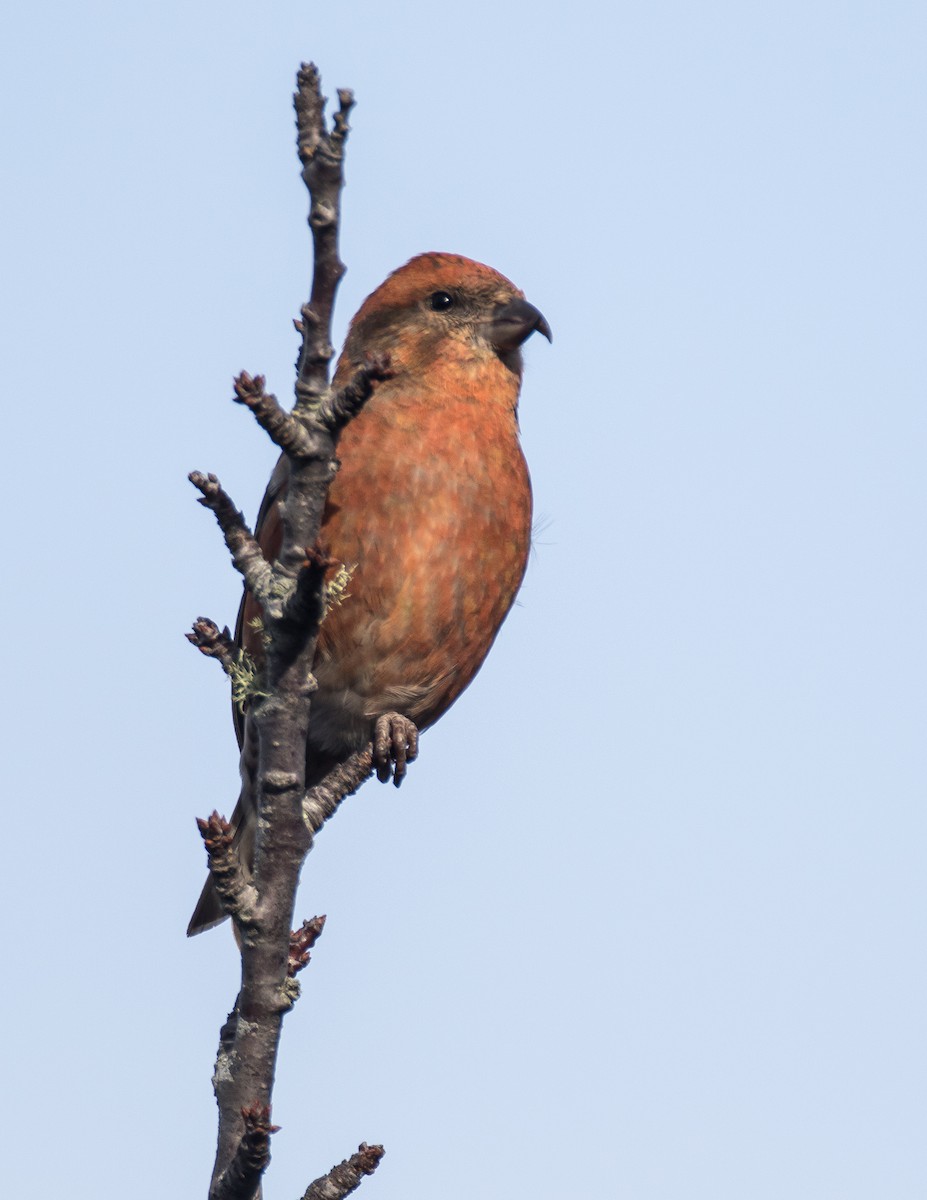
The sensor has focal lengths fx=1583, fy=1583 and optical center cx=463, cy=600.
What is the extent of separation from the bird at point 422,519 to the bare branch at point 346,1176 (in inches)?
53.9

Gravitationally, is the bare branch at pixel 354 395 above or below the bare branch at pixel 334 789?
above

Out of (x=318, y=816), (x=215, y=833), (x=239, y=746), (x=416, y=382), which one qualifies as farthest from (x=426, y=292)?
(x=215, y=833)

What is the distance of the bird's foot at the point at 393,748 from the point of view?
473cm

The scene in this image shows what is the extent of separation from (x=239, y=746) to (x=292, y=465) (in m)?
2.95

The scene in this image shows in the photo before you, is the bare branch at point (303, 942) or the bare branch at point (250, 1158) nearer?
the bare branch at point (250, 1158)

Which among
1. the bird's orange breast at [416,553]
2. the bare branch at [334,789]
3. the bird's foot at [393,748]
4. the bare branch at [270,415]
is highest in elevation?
the bird's orange breast at [416,553]

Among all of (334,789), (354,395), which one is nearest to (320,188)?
(354,395)

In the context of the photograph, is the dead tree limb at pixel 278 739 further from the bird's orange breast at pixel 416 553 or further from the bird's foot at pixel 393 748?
the bird's orange breast at pixel 416 553

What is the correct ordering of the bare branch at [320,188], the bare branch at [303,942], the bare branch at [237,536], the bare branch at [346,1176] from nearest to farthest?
the bare branch at [320,188], the bare branch at [237,536], the bare branch at [346,1176], the bare branch at [303,942]

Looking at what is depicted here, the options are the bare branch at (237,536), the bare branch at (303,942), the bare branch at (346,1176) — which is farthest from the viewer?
the bare branch at (303,942)

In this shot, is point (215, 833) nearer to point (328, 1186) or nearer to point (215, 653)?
point (215, 653)

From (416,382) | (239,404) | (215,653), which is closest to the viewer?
(239,404)

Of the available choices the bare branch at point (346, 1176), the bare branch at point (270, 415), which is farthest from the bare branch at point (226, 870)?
the bare branch at point (270, 415)

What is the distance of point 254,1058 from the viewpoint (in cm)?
354
